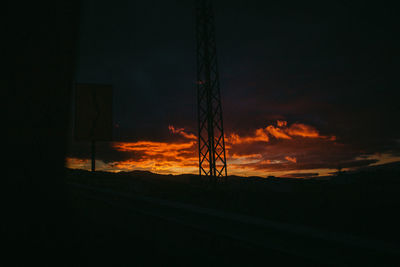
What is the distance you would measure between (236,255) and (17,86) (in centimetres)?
1165

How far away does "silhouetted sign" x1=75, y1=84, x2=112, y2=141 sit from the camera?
1242 cm

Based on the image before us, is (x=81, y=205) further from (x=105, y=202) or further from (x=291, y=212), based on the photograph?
(x=291, y=212)

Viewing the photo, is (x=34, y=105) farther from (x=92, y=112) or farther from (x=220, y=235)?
(x=220, y=235)

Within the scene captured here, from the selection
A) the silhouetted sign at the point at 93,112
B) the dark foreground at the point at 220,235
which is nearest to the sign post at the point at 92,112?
the silhouetted sign at the point at 93,112

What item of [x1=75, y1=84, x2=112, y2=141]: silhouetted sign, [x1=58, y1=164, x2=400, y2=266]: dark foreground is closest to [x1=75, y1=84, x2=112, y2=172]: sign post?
[x1=75, y1=84, x2=112, y2=141]: silhouetted sign

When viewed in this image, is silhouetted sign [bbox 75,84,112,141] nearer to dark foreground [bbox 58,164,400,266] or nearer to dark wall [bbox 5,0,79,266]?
dark wall [bbox 5,0,79,266]

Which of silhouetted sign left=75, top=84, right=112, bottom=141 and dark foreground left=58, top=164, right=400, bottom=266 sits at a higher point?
silhouetted sign left=75, top=84, right=112, bottom=141

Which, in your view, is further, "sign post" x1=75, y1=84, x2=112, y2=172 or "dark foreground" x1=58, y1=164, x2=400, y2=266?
"sign post" x1=75, y1=84, x2=112, y2=172

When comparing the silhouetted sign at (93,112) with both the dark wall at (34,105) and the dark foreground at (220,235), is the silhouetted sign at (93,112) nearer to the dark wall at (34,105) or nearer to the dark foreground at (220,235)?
the dark wall at (34,105)

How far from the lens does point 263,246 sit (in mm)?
2082

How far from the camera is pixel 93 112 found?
1251cm

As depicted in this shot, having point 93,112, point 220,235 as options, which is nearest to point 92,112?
point 93,112

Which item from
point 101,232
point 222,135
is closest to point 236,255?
point 101,232

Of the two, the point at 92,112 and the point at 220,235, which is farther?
the point at 92,112
